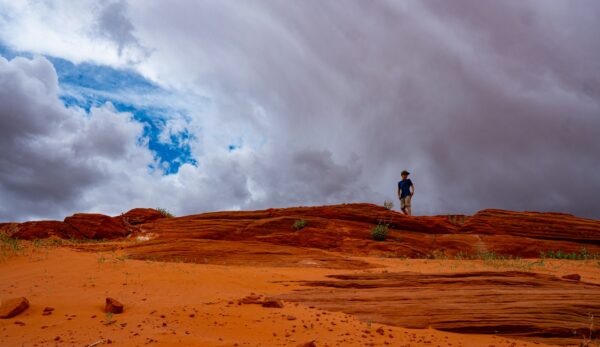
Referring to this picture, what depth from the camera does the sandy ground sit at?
6309mm

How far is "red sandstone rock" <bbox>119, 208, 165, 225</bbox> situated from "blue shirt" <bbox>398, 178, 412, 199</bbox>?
12.7 meters

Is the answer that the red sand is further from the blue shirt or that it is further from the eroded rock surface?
the blue shirt

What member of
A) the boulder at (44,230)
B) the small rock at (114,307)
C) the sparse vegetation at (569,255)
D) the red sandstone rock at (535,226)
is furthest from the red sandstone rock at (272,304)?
the red sandstone rock at (535,226)

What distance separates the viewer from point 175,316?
7.13 metres

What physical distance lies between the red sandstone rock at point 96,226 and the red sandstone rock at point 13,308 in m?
12.8

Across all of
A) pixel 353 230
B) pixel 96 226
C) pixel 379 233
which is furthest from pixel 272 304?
pixel 96 226

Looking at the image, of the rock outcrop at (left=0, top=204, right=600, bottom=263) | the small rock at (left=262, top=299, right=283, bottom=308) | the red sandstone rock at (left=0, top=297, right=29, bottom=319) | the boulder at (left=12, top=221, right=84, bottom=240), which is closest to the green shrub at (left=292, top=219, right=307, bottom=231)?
the rock outcrop at (left=0, top=204, right=600, bottom=263)

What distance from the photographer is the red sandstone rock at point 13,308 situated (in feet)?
23.3

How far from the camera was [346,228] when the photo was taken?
66.5 feet

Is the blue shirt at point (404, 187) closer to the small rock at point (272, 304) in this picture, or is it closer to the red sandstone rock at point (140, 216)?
the red sandstone rock at point (140, 216)

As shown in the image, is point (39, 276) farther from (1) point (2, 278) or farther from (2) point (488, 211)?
(2) point (488, 211)

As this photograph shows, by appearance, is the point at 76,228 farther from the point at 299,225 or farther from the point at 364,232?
the point at 364,232

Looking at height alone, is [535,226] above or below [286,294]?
above

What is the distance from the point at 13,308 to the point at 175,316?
106 inches
